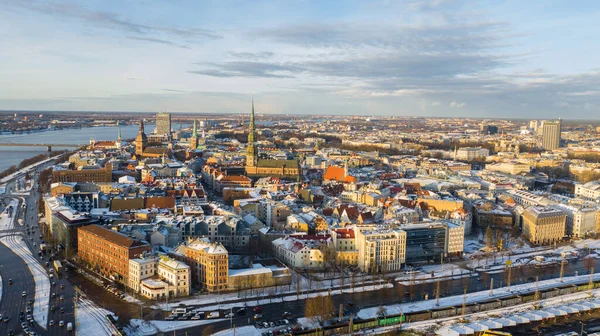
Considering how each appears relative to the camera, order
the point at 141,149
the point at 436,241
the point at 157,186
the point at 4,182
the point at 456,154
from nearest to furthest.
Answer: the point at 436,241 < the point at 157,186 < the point at 4,182 < the point at 141,149 < the point at 456,154

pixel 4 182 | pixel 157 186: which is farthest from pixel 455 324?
pixel 4 182

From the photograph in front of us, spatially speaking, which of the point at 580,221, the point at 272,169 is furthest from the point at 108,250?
the point at 272,169

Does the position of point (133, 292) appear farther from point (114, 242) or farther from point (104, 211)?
point (104, 211)

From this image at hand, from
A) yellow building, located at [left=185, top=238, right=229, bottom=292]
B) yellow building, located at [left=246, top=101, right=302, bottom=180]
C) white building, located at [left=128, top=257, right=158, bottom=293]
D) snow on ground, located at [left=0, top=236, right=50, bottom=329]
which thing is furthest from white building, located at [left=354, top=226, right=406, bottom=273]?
→ yellow building, located at [left=246, top=101, right=302, bottom=180]

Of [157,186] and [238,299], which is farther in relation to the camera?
[157,186]

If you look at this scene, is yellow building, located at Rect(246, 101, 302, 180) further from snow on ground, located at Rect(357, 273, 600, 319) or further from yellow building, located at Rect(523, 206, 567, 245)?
snow on ground, located at Rect(357, 273, 600, 319)

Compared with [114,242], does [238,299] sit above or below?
below

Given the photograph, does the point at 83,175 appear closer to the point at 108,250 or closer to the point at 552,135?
the point at 108,250
